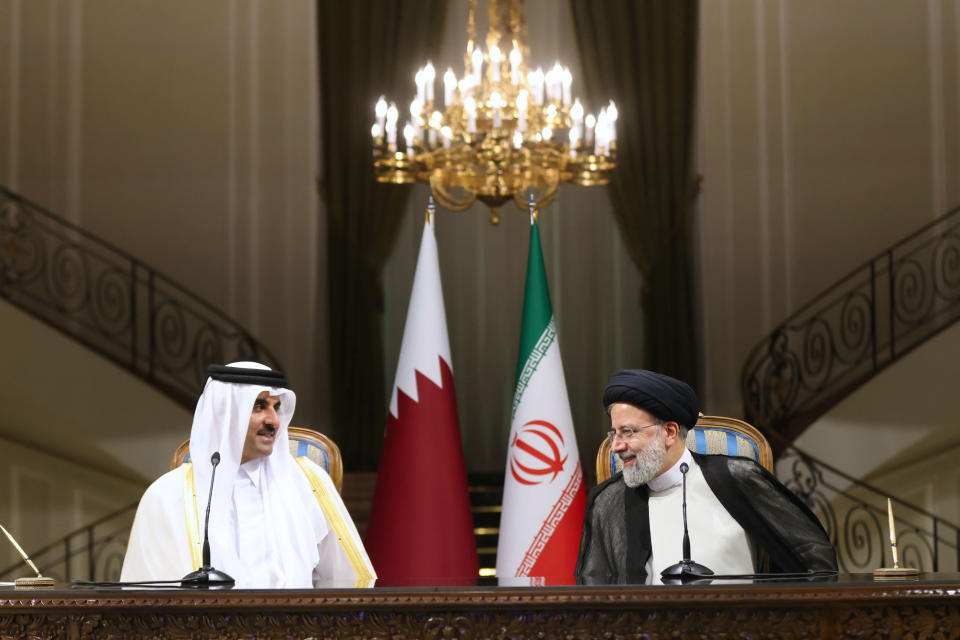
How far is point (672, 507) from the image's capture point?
342 centimetres

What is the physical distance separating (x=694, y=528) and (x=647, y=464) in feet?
0.76

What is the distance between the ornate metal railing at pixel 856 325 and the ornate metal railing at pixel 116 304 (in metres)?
3.86

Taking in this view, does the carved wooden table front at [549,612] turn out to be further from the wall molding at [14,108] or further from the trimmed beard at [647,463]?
the wall molding at [14,108]

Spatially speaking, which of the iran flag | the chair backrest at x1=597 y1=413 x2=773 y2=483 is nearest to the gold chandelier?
the iran flag

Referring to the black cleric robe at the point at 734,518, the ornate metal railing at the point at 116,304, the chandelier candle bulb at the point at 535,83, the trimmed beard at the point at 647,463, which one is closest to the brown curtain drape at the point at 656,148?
the ornate metal railing at the point at 116,304

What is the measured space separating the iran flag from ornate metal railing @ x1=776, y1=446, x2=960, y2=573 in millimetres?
3088

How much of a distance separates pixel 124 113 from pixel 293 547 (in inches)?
294

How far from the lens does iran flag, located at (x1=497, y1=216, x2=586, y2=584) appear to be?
A: 520cm

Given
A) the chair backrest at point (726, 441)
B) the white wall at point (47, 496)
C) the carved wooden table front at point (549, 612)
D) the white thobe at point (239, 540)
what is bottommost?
the carved wooden table front at point (549, 612)

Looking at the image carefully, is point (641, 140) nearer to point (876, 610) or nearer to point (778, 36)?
point (778, 36)

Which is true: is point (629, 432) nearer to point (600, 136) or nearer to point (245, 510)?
point (245, 510)

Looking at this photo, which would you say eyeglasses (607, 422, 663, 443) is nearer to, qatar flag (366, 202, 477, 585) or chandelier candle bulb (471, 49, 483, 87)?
qatar flag (366, 202, 477, 585)

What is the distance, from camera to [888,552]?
8273 mm

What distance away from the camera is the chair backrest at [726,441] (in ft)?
12.2
